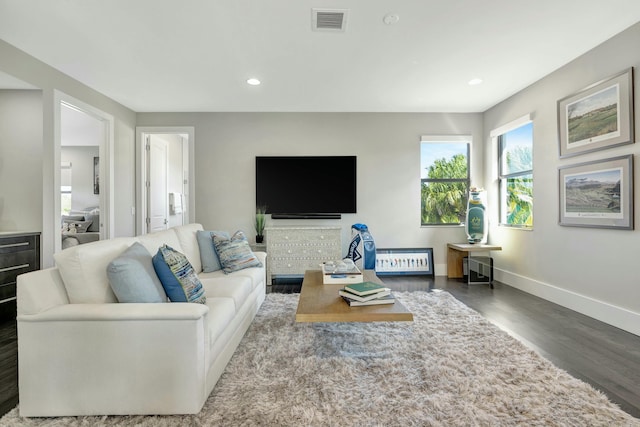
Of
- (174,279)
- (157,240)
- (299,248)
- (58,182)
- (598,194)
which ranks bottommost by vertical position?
(299,248)

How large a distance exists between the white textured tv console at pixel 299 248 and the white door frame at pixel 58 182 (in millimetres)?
2196

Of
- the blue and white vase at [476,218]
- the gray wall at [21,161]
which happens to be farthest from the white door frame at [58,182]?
the blue and white vase at [476,218]

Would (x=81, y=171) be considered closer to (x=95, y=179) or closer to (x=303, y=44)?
(x=95, y=179)

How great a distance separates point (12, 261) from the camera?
303 centimetres

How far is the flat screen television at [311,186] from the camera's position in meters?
5.01

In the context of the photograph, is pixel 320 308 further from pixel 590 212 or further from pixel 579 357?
pixel 590 212

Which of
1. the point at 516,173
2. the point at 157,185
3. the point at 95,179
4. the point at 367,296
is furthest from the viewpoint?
the point at 95,179

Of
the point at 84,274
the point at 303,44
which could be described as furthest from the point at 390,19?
the point at 84,274

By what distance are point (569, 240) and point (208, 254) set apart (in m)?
3.81

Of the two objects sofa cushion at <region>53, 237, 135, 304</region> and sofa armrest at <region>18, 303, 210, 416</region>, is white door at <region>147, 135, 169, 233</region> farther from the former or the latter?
sofa armrest at <region>18, 303, 210, 416</region>

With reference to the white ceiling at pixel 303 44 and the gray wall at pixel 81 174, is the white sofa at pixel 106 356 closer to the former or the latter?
the white ceiling at pixel 303 44

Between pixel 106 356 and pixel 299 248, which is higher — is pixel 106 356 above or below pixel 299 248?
below

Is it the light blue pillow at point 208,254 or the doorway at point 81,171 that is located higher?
the doorway at point 81,171

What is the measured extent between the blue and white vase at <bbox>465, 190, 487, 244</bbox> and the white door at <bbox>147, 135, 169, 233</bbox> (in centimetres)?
495
